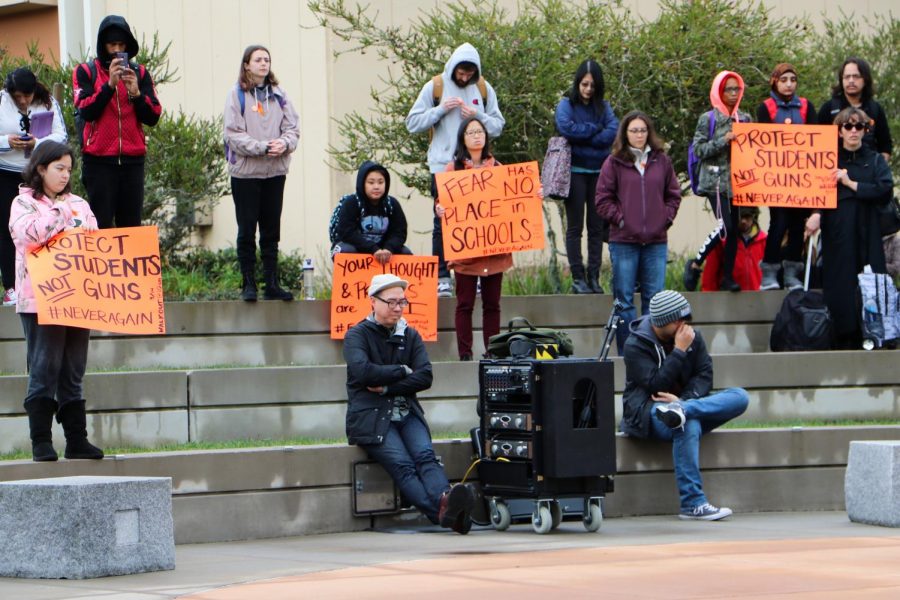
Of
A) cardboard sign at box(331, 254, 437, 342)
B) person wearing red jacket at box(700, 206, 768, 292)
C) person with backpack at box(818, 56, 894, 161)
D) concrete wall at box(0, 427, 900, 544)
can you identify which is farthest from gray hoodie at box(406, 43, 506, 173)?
concrete wall at box(0, 427, 900, 544)

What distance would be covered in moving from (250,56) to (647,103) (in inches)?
193

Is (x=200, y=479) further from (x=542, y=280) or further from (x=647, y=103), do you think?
(x=647, y=103)

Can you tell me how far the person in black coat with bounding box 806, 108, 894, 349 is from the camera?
13953 mm

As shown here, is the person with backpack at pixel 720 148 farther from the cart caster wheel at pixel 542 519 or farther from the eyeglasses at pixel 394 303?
the cart caster wheel at pixel 542 519

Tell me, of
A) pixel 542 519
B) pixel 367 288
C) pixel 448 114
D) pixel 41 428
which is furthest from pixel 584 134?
pixel 41 428

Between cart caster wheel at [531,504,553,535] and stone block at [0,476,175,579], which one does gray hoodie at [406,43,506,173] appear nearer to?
cart caster wheel at [531,504,553,535]

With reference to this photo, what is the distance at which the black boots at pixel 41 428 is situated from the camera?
393 inches

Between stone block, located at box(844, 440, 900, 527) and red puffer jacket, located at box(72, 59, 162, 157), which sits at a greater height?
red puffer jacket, located at box(72, 59, 162, 157)

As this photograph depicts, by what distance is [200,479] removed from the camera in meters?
10.3

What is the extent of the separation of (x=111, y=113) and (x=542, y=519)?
4415mm

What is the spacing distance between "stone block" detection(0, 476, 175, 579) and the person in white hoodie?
525 centimetres

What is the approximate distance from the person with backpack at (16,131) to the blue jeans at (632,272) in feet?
14.0

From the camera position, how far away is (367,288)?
42.8ft

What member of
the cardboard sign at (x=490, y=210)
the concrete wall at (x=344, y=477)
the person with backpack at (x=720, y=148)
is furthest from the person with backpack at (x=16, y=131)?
the person with backpack at (x=720, y=148)
